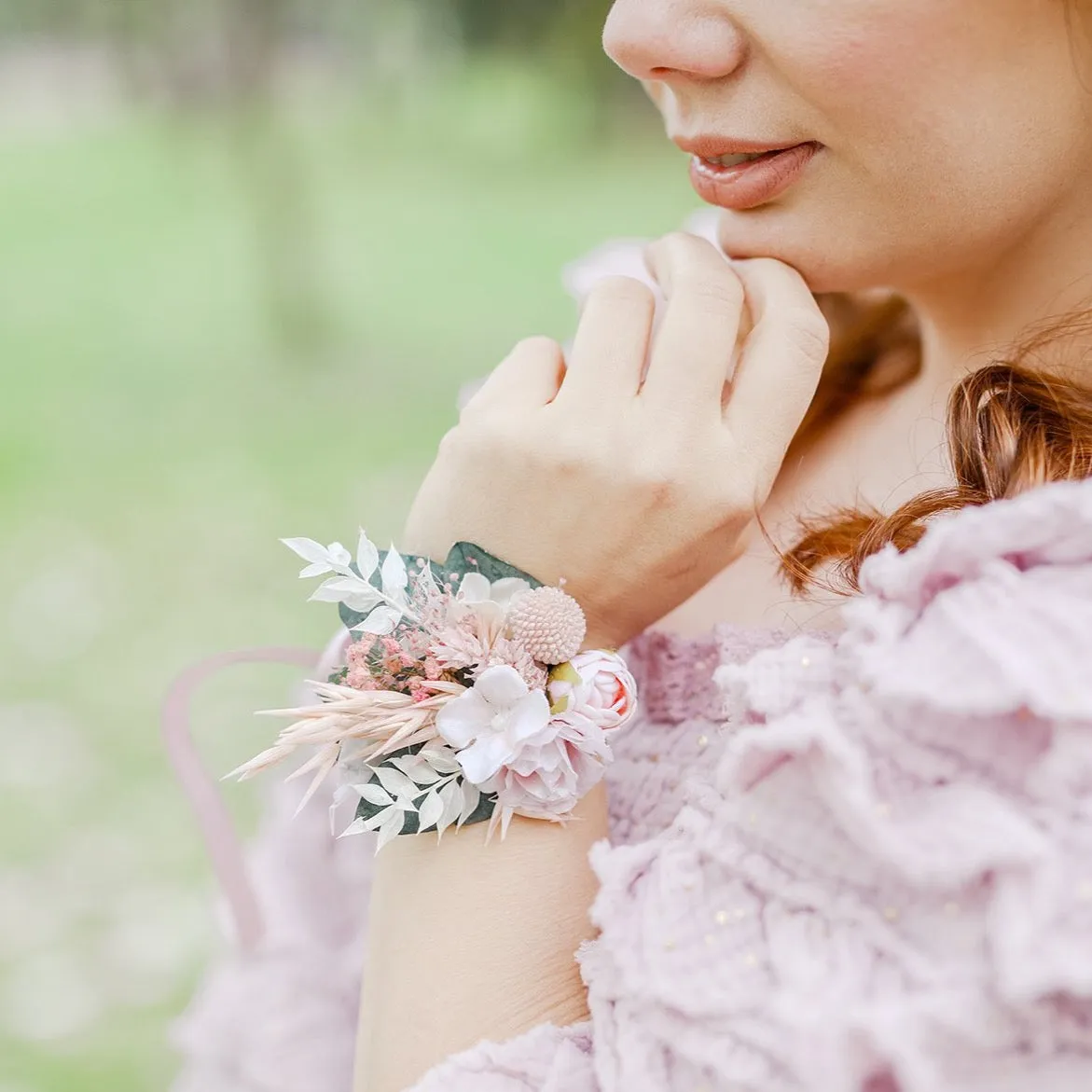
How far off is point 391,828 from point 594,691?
0.14m

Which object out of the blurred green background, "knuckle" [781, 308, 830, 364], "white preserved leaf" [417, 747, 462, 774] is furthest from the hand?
the blurred green background

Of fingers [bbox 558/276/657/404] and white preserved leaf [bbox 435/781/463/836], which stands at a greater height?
fingers [bbox 558/276/657/404]

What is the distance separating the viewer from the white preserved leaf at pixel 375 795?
2.16 ft

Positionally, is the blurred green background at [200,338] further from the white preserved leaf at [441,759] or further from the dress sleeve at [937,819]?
the dress sleeve at [937,819]

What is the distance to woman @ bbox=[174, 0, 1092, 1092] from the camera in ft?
1.56

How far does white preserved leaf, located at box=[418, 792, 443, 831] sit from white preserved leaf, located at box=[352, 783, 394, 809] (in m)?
0.02

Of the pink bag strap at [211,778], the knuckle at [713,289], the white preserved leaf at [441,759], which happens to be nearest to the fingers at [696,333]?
the knuckle at [713,289]

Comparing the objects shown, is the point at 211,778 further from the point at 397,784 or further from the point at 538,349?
the point at 538,349

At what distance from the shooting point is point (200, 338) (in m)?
4.39

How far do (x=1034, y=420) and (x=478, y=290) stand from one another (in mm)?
4306

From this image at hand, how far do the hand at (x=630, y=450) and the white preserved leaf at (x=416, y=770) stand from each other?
13 cm

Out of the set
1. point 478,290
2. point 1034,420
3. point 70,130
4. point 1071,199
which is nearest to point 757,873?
point 1034,420

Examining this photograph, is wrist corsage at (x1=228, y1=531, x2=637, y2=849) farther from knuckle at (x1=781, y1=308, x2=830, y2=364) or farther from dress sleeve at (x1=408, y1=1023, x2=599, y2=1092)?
knuckle at (x1=781, y1=308, x2=830, y2=364)

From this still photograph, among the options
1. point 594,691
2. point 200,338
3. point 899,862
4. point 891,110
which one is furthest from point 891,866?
point 200,338
